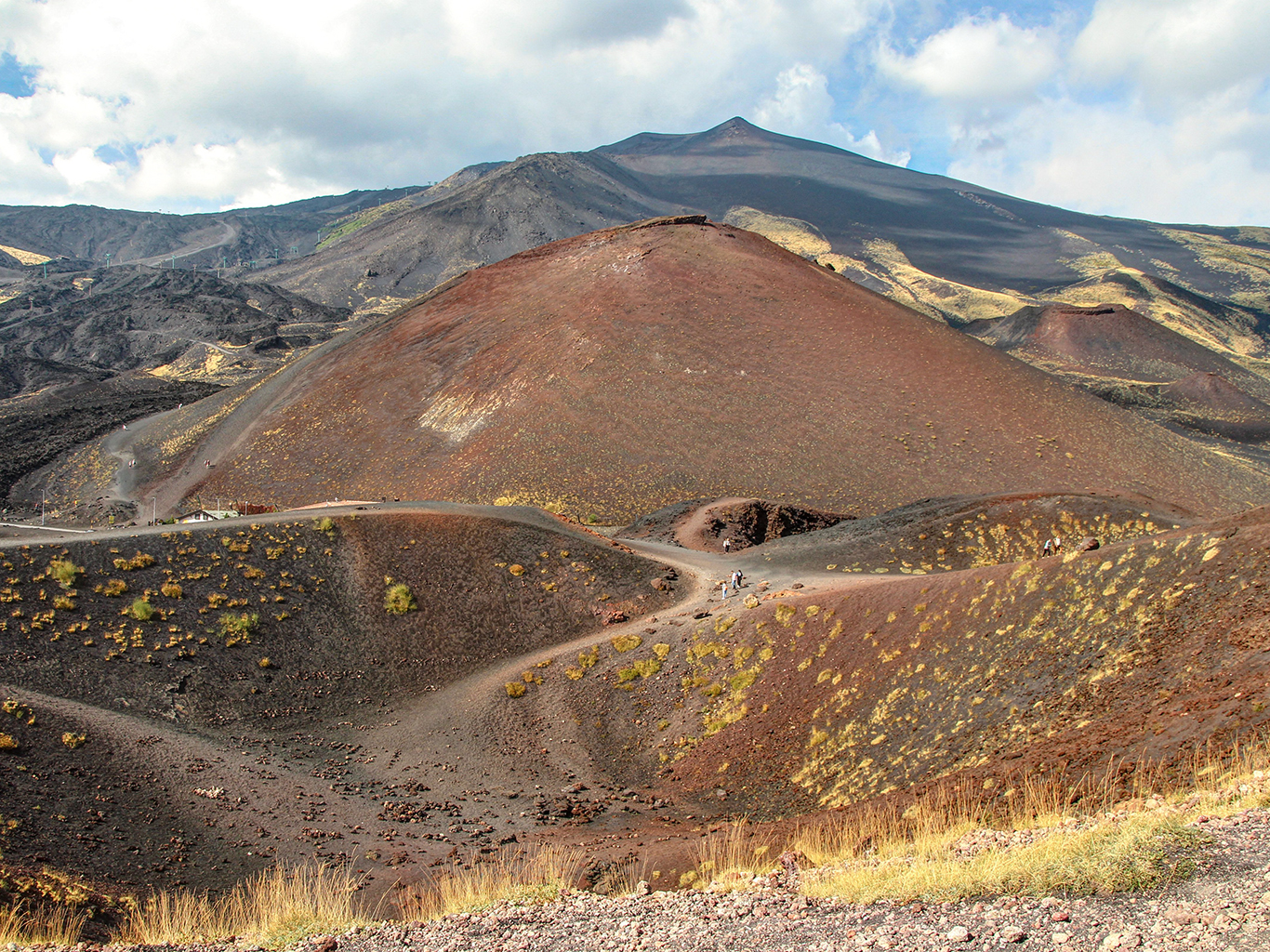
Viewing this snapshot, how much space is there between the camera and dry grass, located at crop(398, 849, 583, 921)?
8.81 m

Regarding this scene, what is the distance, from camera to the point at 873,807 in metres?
11.1

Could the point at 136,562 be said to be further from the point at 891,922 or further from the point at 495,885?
the point at 891,922

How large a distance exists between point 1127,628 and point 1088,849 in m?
7.90

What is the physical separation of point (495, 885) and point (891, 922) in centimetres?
548

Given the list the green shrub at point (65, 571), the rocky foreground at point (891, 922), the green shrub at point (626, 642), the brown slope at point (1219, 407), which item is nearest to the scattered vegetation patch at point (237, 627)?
the green shrub at point (65, 571)

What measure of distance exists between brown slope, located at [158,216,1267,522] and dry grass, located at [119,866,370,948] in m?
26.0

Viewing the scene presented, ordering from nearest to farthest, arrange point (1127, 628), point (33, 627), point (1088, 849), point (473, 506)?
point (1088, 849) → point (1127, 628) → point (33, 627) → point (473, 506)

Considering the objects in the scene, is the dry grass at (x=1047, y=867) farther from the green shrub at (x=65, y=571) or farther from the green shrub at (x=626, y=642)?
the green shrub at (x=65, y=571)

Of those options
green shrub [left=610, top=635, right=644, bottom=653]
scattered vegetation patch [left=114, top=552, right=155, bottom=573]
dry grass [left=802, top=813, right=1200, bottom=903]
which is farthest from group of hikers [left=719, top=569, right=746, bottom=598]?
dry grass [left=802, top=813, right=1200, bottom=903]

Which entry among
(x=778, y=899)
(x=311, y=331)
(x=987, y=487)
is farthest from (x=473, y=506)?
(x=311, y=331)

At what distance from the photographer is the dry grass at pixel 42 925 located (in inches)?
341

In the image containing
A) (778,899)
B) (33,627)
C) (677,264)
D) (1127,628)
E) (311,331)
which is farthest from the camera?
(311,331)

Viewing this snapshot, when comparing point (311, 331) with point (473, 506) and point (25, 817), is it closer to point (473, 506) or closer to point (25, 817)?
point (473, 506)

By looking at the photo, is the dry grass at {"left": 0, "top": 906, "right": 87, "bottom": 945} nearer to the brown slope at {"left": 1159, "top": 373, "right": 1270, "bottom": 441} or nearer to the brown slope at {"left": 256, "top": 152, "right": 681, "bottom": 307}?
the brown slope at {"left": 1159, "top": 373, "right": 1270, "bottom": 441}
